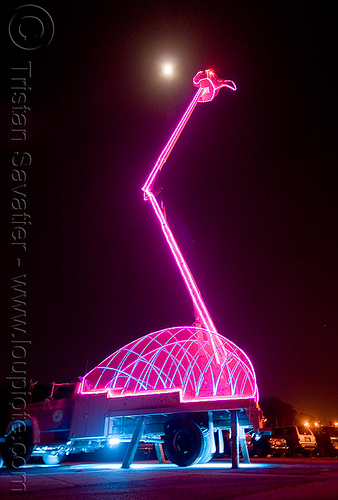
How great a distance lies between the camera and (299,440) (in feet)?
81.7

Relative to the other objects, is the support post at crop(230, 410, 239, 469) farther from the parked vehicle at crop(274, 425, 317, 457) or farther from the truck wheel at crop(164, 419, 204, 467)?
the parked vehicle at crop(274, 425, 317, 457)

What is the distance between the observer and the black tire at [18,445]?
13.9 metres

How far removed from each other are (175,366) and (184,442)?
9.78 ft

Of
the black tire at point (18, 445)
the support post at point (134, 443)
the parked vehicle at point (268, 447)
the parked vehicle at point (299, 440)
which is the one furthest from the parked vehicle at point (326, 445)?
the black tire at point (18, 445)

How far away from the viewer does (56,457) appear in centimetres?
1616

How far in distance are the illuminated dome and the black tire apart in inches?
95.7

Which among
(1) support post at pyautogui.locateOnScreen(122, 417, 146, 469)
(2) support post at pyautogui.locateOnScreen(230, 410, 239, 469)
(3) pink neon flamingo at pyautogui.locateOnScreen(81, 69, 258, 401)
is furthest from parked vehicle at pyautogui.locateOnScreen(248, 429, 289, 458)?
(2) support post at pyautogui.locateOnScreen(230, 410, 239, 469)

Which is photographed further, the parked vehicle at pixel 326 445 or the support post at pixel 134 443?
the parked vehicle at pixel 326 445

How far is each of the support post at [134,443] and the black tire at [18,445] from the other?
341 cm

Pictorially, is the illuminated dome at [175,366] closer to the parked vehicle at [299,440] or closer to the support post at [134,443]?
the support post at [134,443]

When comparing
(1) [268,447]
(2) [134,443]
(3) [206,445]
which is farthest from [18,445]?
(1) [268,447]

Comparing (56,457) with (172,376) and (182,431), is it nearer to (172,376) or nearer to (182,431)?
(172,376)

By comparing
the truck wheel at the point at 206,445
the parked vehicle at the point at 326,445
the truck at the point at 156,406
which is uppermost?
the truck at the point at 156,406

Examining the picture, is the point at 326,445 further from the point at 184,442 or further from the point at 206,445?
the point at 184,442
